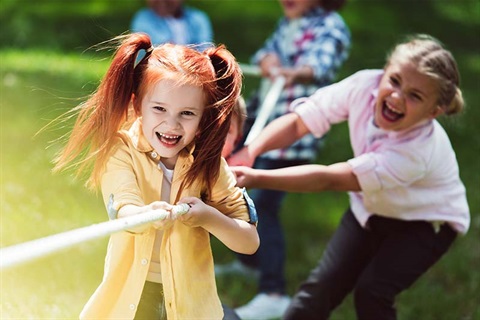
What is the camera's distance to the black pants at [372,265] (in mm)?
3953

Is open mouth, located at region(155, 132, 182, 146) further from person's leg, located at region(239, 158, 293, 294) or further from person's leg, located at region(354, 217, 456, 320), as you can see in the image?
person's leg, located at region(239, 158, 293, 294)

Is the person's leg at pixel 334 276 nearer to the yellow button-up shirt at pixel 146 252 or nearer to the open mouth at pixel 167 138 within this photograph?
the yellow button-up shirt at pixel 146 252

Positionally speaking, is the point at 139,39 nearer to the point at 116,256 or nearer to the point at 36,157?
the point at 116,256

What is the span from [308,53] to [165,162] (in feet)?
8.14

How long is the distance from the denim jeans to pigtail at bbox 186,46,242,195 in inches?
85.4

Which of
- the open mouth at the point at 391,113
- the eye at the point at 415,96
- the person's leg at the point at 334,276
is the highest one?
the eye at the point at 415,96

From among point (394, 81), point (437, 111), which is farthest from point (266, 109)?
point (437, 111)

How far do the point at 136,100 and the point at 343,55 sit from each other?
2.73m

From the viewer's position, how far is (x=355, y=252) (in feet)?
13.6

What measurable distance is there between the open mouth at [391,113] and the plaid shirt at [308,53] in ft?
4.24

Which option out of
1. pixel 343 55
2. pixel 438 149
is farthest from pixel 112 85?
pixel 343 55

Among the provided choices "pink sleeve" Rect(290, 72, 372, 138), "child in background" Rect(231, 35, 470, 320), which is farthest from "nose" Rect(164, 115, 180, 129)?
"pink sleeve" Rect(290, 72, 372, 138)

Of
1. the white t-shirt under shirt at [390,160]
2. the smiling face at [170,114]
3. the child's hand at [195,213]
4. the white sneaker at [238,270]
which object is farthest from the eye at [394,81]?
the white sneaker at [238,270]

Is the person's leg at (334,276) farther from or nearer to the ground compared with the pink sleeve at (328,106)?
A: nearer to the ground
